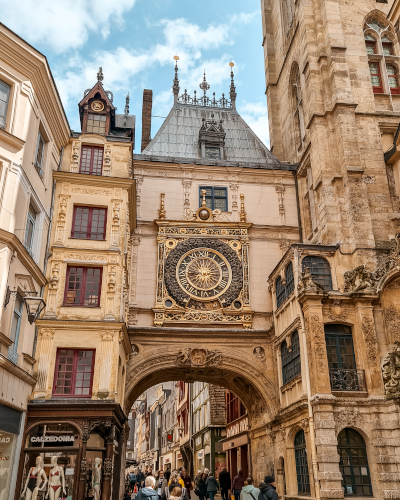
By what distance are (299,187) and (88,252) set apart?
44.2ft

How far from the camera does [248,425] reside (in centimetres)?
2823

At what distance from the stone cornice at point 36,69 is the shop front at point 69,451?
423 inches

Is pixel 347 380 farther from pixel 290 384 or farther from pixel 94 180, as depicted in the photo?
pixel 94 180

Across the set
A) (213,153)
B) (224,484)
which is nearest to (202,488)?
(224,484)

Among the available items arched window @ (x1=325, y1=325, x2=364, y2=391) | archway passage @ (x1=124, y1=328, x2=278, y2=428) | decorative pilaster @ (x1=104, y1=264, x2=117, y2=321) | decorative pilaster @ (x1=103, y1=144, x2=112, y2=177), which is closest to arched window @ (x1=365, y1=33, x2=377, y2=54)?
decorative pilaster @ (x1=103, y1=144, x2=112, y2=177)

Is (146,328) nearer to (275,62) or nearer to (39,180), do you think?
(39,180)

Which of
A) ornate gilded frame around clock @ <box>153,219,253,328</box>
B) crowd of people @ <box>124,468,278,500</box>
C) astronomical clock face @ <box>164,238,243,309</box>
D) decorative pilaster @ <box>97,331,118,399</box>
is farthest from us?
astronomical clock face @ <box>164,238,243,309</box>

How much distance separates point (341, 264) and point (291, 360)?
15.5 feet

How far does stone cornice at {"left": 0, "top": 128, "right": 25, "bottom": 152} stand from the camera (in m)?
15.5

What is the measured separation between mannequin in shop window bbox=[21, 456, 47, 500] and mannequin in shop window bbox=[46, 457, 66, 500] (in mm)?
222

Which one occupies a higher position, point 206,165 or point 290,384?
point 206,165

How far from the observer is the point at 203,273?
25.8 m

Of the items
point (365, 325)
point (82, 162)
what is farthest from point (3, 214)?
point (365, 325)

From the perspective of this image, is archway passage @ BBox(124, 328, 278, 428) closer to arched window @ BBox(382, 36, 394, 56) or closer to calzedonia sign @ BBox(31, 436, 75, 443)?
calzedonia sign @ BBox(31, 436, 75, 443)
